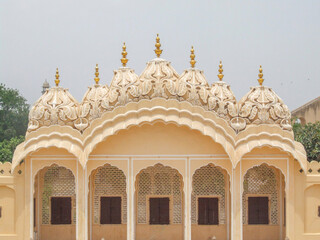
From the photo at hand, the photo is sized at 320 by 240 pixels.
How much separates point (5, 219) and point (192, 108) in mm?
5823

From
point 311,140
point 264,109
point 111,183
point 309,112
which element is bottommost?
point 111,183

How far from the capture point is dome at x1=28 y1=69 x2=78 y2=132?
14852 mm

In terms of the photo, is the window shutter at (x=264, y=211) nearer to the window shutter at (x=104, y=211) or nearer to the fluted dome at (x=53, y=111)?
the window shutter at (x=104, y=211)

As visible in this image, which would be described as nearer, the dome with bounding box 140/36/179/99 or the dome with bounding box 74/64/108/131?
the dome with bounding box 140/36/179/99

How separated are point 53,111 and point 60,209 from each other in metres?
3.22

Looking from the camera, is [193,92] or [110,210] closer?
[193,92]

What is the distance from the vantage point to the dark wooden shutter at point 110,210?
1628 centimetres

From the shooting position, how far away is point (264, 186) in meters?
16.2

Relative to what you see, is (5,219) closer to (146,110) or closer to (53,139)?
(53,139)

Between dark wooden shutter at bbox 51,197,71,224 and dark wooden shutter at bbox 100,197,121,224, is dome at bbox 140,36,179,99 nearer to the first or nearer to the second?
dark wooden shutter at bbox 100,197,121,224

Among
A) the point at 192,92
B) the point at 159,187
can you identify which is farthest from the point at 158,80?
the point at 159,187

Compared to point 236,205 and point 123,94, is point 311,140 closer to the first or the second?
point 236,205

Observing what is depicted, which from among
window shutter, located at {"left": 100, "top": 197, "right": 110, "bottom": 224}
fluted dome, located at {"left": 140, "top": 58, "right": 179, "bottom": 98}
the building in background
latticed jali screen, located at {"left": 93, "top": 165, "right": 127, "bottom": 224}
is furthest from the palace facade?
the building in background

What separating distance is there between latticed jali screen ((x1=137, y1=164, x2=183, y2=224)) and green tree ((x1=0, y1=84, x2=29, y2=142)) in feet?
78.5
